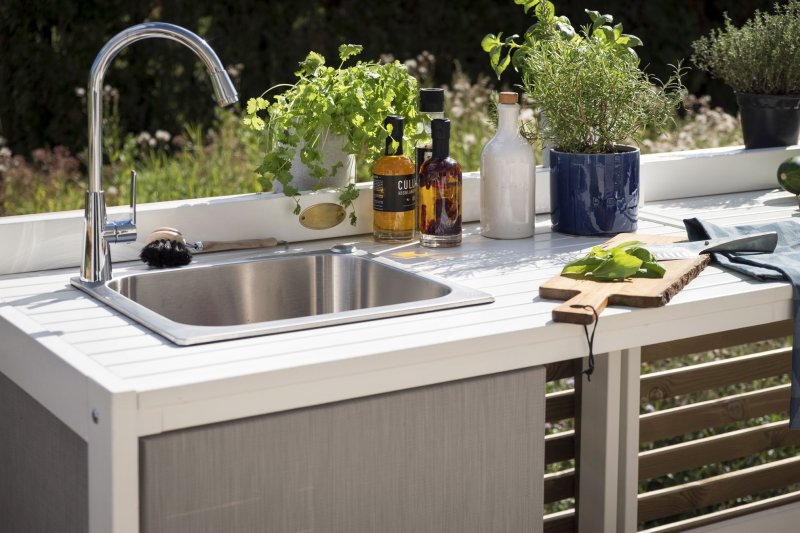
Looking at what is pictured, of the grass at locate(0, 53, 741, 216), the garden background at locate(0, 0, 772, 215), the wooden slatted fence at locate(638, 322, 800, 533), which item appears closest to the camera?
the wooden slatted fence at locate(638, 322, 800, 533)

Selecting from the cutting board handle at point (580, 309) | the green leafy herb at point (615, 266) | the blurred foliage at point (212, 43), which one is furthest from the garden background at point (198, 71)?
the cutting board handle at point (580, 309)

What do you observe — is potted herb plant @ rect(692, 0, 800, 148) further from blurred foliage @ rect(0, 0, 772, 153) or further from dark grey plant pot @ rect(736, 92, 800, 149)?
blurred foliage @ rect(0, 0, 772, 153)

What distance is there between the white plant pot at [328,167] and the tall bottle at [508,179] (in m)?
0.28

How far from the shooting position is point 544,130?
251 centimetres

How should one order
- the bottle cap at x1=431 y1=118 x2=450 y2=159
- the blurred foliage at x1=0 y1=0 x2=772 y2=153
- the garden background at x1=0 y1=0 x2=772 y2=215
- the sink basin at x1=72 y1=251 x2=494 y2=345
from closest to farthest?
the sink basin at x1=72 y1=251 x2=494 y2=345 < the bottle cap at x1=431 y1=118 x2=450 y2=159 < the garden background at x1=0 y1=0 x2=772 y2=215 < the blurred foliage at x1=0 y1=0 x2=772 y2=153

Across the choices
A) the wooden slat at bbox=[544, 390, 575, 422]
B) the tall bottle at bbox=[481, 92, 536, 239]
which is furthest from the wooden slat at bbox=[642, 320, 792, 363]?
the tall bottle at bbox=[481, 92, 536, 239]

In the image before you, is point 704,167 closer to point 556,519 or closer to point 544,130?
point 544,130

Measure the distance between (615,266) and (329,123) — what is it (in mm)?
675

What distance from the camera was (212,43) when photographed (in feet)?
18.5

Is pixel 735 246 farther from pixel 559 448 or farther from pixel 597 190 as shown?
pixel 559 448

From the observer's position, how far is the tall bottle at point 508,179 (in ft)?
7.72

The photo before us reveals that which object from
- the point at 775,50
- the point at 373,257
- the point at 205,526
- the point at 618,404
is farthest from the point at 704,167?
the point at 205,526

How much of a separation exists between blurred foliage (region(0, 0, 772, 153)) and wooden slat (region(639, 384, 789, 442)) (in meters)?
2.90

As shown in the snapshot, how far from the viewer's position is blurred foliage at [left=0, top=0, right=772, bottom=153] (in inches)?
213
